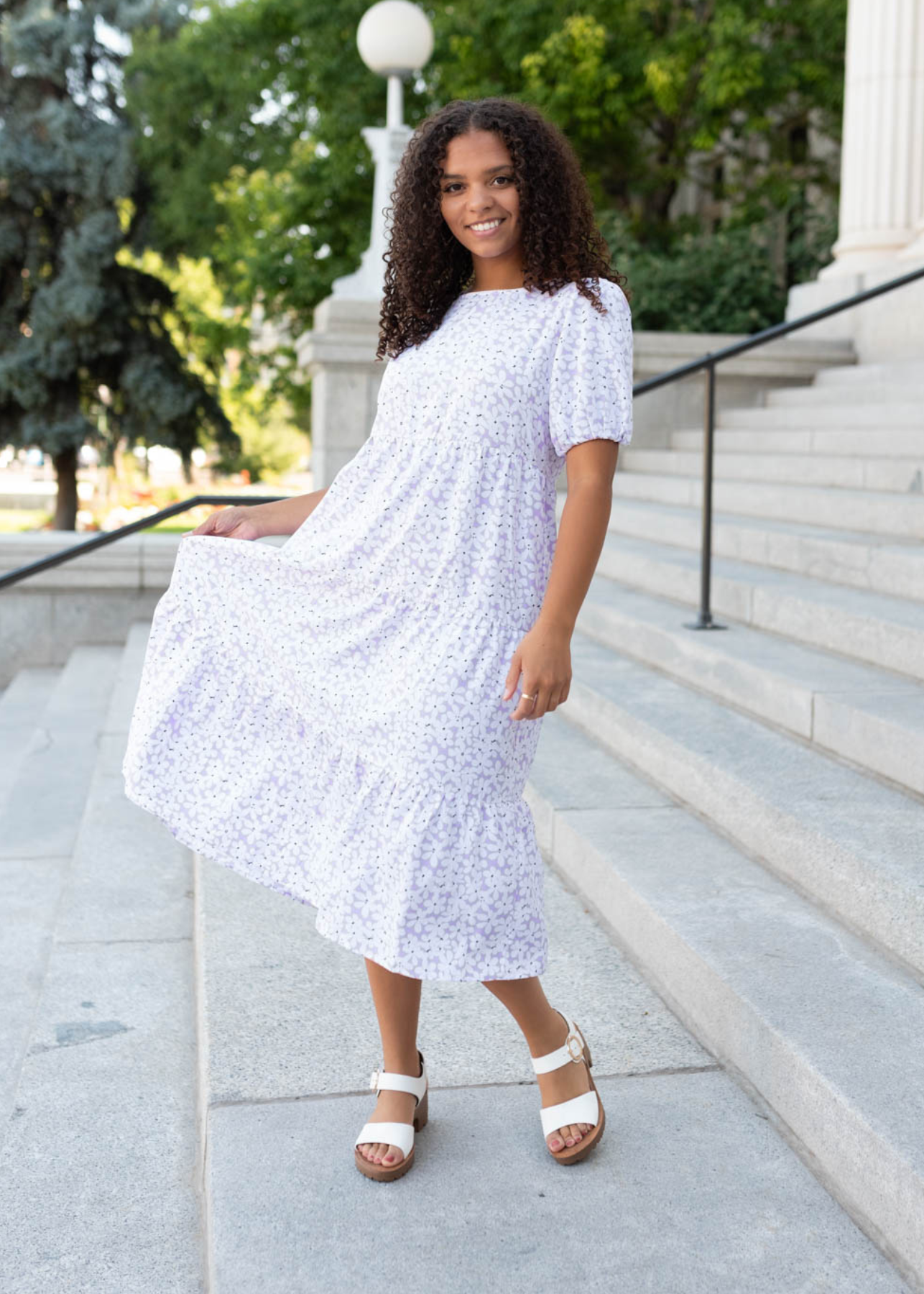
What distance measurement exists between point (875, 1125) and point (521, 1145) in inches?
25.1

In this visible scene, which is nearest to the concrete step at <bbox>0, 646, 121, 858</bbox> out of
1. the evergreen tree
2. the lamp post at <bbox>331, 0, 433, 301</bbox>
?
the lamp post at <bbox>331, 0, 433, 301</bbox>

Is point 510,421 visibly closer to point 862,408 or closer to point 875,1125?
point 875,1125

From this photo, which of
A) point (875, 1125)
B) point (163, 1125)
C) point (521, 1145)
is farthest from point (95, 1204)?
point (875, 1125)

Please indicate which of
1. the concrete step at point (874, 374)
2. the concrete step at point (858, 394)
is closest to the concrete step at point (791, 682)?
the concrete step at point (858, 394)

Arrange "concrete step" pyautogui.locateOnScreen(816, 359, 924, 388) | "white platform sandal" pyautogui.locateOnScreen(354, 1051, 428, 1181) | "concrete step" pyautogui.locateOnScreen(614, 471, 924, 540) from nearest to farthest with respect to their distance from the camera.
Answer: "white platform sandal" pyautogui.locateOnScreen(354, 1051, 428, 1181)
"concrete step" pyautogui.locateOnScreen(614, 471, 924, 540)
"concrete step" pyautogui.locateOnScreen(816, 359, 924, 388)

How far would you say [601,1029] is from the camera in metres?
2.79

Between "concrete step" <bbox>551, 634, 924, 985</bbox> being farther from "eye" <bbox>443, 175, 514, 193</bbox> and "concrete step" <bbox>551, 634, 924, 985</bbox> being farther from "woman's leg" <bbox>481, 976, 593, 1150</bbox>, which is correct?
"eye" <bbox>443, 175, 514, 193</bbox>

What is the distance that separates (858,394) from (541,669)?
20.5 ft

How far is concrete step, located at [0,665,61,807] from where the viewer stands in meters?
6.20

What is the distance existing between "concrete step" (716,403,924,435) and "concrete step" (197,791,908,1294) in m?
4.43

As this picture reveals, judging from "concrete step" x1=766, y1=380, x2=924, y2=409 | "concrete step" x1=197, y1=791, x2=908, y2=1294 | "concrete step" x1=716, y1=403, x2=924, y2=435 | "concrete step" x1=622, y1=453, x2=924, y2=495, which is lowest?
"concrete step" x1=197, y1=791, x2=908, y2=1294

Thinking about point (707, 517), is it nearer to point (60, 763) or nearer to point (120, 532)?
point (120, 532)

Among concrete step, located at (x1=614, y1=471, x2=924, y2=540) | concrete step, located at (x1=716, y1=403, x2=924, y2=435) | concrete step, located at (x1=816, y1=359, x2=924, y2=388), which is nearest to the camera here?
concrete step, located at (x1=614, y1=471, x2=924, y2=540)

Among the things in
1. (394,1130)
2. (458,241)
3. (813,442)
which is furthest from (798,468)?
(394,1130)
